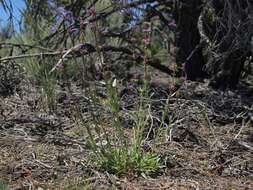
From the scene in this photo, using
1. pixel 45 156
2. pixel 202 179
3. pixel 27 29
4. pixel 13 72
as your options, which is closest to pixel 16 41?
pixel 27 29

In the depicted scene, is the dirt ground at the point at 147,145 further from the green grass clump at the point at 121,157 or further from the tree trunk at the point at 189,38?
the tree trunk at the point at 189,38

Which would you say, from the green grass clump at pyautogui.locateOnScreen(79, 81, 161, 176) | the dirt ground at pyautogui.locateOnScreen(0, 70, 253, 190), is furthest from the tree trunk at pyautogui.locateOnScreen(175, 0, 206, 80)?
the green grass clump at pyautogui.locateOnScreen(79, 81, 161, 176)

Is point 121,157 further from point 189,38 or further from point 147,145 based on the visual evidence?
point 189,38

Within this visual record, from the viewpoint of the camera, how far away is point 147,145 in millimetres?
4609

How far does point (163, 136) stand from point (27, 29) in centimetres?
399

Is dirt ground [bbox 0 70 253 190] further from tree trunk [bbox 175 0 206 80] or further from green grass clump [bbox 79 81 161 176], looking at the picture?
tree trunk [bbox 175 0 206 80]

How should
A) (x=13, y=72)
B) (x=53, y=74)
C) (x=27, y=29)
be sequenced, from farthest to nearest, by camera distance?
(x=27, y=29) → (x=13, y=72) → (x=53, y=74)

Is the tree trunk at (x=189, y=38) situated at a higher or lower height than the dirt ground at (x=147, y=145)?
higher

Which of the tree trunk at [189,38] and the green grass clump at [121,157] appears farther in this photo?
the tree trunk at [189,38]

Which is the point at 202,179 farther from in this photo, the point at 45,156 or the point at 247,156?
the point at 45,156

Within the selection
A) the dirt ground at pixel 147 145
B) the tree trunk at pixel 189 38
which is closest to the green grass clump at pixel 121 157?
the dirt ground at pixel 147 145

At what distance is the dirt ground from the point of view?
4.14 m

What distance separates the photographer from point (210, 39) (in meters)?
7.11

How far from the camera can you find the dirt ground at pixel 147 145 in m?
4.14
